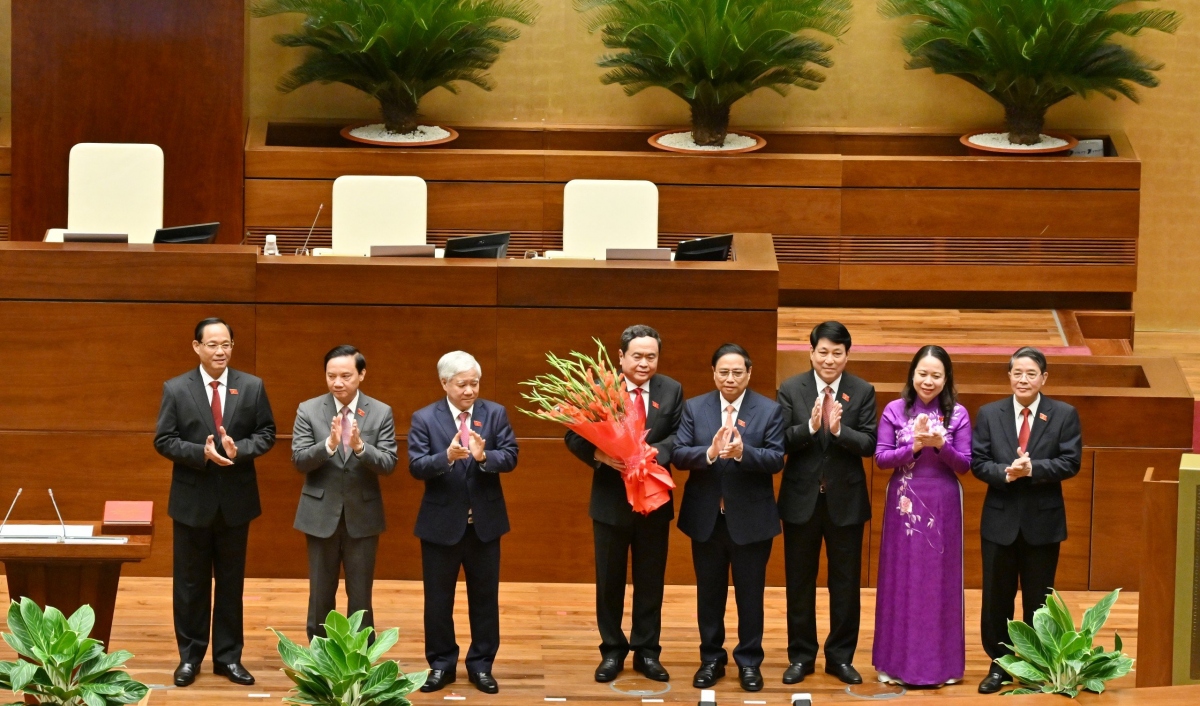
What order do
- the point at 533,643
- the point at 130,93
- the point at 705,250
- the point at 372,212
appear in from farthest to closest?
1. the point at 130,93
2. the point at 372,212
3. the point at 705,250
4. the point at 533,643

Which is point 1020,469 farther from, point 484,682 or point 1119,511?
point 484,682

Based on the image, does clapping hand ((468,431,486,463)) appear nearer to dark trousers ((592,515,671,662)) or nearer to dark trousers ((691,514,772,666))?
dark trousers ((592,515,671,662))

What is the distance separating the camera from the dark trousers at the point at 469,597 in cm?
586

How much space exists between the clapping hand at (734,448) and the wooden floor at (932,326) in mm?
2887

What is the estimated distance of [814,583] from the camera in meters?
6.02

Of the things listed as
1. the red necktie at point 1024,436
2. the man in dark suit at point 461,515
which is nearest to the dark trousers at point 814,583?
the red necktie at point 1024,436

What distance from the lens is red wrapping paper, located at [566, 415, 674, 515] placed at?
571 centimetres

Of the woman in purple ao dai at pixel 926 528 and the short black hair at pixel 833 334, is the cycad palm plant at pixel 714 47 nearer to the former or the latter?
the short black hair at pixel 833 334

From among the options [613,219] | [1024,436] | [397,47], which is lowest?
[1024,436]

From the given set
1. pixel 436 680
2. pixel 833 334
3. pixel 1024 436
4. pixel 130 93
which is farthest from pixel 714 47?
pixel 436 680

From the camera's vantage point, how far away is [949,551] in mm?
5918

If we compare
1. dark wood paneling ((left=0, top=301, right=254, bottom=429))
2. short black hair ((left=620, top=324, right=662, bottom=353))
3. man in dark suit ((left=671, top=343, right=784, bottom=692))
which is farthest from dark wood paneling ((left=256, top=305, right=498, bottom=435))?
man in dark suit ((left=671, top=343, right=784, bottom=692))

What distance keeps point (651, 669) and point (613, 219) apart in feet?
8.63

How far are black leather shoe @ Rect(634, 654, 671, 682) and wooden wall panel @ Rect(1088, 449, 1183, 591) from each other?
211cm
